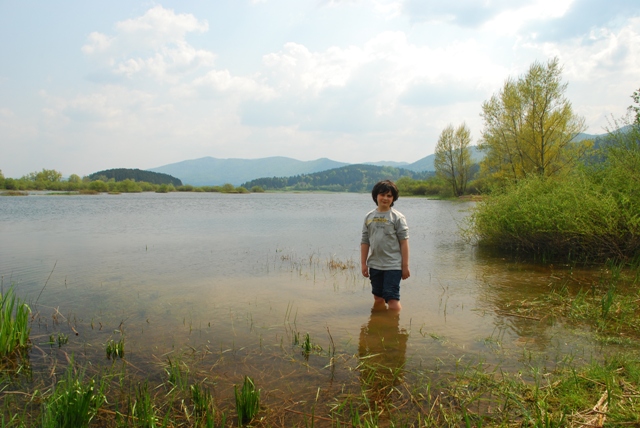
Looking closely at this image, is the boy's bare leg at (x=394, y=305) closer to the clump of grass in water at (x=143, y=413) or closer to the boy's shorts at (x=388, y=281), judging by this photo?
the boy's shorts at (x=388, y=281)

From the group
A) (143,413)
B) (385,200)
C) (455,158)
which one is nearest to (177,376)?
(143,413)

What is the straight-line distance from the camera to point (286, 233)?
21375 mm

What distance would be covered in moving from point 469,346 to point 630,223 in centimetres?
673

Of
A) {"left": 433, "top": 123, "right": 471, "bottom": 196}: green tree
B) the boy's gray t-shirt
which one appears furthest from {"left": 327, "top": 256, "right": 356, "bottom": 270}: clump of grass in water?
{"left": 433, "top": 123, "right": 471, "bottom": 196}: green tree

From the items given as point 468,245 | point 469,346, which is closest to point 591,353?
point 469,346

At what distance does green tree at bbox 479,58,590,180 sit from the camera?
1272 inches

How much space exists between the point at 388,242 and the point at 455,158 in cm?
7069

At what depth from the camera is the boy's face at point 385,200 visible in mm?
6254

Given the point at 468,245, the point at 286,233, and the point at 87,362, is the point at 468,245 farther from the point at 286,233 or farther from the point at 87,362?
the point at 87,362

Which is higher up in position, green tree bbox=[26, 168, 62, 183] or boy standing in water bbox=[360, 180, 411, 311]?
green tree bbox=[26, 168, 62, 183]

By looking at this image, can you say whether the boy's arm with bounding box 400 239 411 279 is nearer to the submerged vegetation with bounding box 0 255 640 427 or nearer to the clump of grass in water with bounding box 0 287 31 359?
the submerged vegetation with bounding box 0 255 640 427

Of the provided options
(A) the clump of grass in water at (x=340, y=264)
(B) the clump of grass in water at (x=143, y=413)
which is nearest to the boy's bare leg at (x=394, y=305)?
(B) the clump of grass in water at (x=143, y=413)

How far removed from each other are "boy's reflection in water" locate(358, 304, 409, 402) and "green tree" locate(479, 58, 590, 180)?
28795 mm

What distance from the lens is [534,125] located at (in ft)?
110
